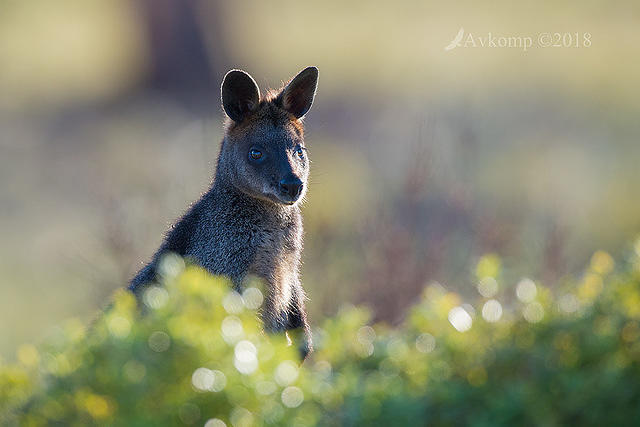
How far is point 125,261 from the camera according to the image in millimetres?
8844

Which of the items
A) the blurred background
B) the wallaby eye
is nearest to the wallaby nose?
the wallaby eye

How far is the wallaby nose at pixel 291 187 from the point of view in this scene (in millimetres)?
5742

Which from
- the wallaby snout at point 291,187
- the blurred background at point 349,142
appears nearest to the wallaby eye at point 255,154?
the wallaby snout at point 291,187

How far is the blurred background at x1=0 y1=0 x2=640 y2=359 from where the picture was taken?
32.6 ft

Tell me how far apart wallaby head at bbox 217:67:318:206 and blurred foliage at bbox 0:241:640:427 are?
9.32 ft

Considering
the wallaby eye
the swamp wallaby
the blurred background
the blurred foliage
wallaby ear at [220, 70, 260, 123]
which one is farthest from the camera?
the blurred background

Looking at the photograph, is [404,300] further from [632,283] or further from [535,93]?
[535,93]

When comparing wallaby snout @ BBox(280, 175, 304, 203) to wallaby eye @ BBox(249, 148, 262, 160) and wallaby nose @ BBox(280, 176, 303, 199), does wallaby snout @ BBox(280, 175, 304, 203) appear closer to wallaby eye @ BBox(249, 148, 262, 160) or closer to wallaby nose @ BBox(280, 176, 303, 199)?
wallaby nose @ BBox(280, 176, 303, 199)

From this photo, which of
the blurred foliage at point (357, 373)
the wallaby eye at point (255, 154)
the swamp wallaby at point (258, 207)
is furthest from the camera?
the wallaby eye at point (255, 154)

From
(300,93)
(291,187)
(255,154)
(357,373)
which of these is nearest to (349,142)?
(300,93)

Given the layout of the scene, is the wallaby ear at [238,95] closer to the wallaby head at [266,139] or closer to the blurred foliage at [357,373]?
the wallaby head at [266,139]

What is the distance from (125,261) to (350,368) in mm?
6053

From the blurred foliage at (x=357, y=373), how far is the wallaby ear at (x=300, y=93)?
129 inches

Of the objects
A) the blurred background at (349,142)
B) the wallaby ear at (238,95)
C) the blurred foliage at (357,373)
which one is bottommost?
the blurred foliage at (357,373)
